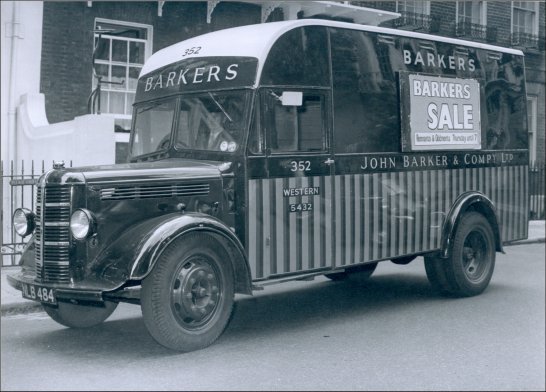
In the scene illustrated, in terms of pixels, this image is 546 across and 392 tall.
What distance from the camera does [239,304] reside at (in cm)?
868

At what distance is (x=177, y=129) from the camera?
7.47m

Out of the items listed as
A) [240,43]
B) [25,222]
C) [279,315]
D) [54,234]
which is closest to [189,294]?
[54,234]

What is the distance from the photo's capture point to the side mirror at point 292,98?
7.22 meters

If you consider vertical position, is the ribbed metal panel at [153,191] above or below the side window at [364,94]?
below

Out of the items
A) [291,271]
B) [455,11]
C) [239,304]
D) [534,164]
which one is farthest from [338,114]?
A: [534,164]

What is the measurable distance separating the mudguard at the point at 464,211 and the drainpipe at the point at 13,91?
270 inches

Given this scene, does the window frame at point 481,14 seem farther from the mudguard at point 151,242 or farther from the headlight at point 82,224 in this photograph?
the headlight at point 82,224

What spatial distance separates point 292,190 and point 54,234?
7.21ft

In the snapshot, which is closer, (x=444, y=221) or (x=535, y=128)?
A: (x=444, y=221)

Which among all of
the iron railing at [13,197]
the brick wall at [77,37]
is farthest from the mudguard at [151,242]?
the brick wall at [77,37]

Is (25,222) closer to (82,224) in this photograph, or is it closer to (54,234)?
(54,234)

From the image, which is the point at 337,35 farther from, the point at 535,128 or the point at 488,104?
the point at 535,128

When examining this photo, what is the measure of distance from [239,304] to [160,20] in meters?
6.21

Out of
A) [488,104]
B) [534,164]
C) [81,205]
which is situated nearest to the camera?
[81,205]
